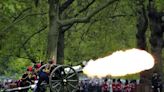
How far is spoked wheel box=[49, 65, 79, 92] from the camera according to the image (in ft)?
75.4

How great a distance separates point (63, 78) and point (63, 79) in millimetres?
46

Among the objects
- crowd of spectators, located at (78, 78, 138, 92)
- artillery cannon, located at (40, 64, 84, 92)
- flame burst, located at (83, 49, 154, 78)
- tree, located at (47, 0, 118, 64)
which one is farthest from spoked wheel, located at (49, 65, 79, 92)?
crowd of spectators, located at (78, 78, 138, 92)

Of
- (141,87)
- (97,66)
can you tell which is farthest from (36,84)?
(141,87)

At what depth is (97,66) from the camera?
25453 mm

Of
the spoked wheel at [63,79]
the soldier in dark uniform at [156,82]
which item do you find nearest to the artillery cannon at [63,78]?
the spoked wheel at [63,79]

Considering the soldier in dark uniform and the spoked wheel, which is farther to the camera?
the soldier in dark uniform


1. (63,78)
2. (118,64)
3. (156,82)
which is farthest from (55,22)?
(156,82)

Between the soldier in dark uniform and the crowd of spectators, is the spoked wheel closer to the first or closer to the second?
the soldier in dark uniform

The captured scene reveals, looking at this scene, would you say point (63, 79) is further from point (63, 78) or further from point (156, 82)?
point (156, 82)

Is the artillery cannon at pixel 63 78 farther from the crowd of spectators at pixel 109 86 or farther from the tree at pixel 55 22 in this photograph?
the crowd of spectators at pixel 109 86

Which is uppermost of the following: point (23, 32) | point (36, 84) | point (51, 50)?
point (23, 32)

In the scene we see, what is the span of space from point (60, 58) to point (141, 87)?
613 centimetres

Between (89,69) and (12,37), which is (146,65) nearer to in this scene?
(89,69)

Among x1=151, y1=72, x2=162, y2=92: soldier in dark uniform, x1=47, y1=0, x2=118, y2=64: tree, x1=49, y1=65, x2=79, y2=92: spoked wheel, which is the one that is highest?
x1=47, y1=0, x2=118, y2=64: tree
